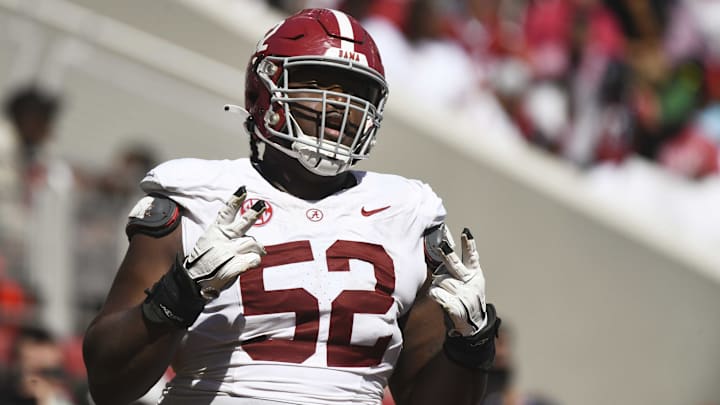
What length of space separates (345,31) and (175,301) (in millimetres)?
805

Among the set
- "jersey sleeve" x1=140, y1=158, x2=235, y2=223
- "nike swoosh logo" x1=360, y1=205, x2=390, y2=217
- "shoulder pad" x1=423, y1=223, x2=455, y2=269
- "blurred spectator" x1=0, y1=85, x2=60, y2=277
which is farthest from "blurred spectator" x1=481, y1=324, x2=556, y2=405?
"jersey sleeve" x1=140, y1=158, x2=235, y2=223

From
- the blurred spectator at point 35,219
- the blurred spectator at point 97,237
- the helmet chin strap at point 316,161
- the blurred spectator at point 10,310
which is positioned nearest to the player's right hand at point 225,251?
the helmet chin strap at point 316,161

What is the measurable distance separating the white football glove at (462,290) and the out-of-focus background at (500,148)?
3192 millimetres

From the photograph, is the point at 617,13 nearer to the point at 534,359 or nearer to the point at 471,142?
the point at 471,142

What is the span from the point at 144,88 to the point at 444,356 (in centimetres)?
527

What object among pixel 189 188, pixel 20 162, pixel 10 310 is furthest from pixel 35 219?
pixel 189 188

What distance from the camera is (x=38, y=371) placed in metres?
4.80

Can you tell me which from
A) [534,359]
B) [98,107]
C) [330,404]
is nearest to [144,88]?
[98,107]

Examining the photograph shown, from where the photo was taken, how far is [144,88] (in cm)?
772

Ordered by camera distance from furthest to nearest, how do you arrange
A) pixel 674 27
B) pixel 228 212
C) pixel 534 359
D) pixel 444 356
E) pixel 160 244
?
pixel 674 27 → pixel 534 359 → pixel 444 356 → pixel 160 244 → pixel 228 212

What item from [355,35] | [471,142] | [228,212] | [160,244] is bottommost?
[471,142]

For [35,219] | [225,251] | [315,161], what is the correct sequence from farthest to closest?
[35,219] → [315,161] → [225,251]

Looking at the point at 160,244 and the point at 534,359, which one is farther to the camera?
the point at 534,359

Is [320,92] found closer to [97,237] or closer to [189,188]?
[189,188]
